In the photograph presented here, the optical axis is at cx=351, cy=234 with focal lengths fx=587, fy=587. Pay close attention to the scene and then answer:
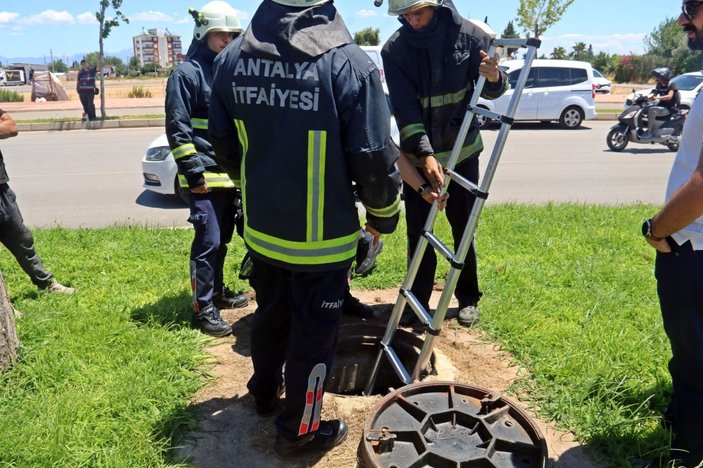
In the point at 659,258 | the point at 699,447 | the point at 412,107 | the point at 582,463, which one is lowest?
the point at 582,463

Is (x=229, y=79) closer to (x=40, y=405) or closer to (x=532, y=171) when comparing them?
(x=40, y=405)

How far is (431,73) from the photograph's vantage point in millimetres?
3494

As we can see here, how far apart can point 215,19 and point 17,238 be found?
2.19 meters

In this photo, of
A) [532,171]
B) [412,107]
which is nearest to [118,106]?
[532,171]

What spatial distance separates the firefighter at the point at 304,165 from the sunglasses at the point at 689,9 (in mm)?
1163

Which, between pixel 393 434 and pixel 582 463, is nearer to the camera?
pixel 393 434

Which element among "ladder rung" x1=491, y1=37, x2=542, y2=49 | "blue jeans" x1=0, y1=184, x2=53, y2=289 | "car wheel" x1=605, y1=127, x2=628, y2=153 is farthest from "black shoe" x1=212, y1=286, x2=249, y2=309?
"car wheel" x1=605, y1=127, x2=628, y2=153

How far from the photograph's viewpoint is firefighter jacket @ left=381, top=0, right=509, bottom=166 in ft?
11.2

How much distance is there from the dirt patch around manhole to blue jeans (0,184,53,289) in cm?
164

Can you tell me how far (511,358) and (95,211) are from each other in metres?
6.29

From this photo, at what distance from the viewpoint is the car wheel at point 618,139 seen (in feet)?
41.3

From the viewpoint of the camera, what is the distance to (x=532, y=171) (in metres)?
10.6

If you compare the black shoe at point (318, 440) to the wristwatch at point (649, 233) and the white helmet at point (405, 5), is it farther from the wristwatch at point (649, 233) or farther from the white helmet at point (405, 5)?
the white helmet at point (405, 5)

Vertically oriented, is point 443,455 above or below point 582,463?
above
